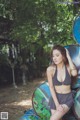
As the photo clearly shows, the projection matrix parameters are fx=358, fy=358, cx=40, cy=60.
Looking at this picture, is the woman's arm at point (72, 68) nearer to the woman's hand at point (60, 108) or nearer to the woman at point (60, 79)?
the woman at point (60, 79)

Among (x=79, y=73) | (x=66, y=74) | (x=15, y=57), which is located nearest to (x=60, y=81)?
(x=66, y=74)

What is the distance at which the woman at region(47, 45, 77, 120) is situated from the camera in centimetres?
408

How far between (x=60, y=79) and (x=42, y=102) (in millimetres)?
557

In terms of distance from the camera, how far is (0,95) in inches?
475

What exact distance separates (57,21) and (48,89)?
5.17 meters

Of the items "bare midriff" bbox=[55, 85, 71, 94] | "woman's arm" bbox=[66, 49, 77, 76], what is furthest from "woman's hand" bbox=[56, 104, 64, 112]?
"woman's arm" bbox=[66, 49, 77, 76]

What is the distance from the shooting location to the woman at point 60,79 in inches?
161

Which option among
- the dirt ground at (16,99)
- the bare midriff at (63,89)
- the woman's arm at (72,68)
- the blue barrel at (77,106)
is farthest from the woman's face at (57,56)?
the dirt ground at (16,99)

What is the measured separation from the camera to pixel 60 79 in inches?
163

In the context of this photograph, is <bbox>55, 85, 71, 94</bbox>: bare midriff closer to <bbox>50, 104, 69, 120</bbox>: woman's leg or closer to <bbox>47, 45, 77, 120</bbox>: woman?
<bbox>47, 45, 77, 120</bbox>: woman

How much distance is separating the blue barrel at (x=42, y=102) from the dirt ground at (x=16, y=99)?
3416 mm

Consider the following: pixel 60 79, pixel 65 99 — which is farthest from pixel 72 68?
pixel 65 99

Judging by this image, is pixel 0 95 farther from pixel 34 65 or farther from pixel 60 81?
pixel 60 81

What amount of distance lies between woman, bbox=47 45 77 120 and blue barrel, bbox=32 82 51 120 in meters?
0.34
